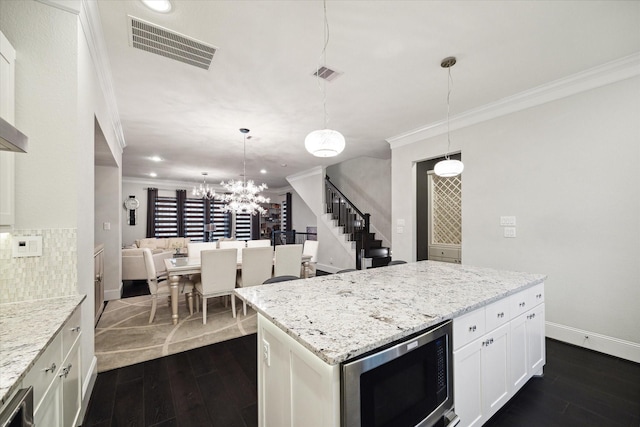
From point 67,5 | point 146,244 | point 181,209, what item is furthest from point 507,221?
point 181,209

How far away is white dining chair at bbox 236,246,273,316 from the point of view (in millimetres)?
3722

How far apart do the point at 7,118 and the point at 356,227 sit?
563cm

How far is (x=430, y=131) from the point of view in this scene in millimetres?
3990

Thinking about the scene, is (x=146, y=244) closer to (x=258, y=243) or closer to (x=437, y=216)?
(x=258, y=243)

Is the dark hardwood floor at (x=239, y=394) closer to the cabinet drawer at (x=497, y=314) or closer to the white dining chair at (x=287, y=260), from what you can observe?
the cabinet drawer at (x=497, y=314)

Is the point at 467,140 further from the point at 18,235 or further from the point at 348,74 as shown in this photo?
the point at 18,235

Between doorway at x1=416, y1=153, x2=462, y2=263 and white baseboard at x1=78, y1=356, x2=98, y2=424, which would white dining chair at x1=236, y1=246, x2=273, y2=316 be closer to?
white baseboard at x1=78, y1=356, x2=98, y2=424

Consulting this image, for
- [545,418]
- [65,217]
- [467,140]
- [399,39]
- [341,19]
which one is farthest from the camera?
[467,140]

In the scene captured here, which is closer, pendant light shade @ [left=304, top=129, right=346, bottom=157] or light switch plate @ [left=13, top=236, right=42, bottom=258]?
light switch plate @ [left=13, top=236, right=42, bottom=258]

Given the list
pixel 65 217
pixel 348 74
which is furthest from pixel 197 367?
pixel 348 74

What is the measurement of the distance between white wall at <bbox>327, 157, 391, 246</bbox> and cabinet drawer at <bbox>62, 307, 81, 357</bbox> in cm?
596

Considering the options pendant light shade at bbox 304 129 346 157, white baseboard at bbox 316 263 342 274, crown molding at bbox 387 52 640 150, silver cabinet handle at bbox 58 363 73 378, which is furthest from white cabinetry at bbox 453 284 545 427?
white baseboard at bbox 316 263 342 274

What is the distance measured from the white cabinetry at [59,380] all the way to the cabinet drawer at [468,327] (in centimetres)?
177

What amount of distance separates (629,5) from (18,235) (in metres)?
4.06
